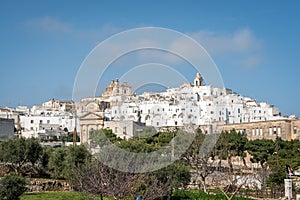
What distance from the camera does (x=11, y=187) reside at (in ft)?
62.9

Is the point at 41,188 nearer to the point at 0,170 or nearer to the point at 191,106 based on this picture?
the point at 0,170

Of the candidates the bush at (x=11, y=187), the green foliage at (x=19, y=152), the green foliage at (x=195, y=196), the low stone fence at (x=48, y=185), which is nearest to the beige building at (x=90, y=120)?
the green foliage at (x=19, y=152)

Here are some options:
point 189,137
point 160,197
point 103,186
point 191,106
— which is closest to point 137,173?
point 160,197

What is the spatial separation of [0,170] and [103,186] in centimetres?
1336

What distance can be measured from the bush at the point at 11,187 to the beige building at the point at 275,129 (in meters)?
29.4

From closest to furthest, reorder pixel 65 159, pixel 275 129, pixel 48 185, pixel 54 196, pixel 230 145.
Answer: pixel 54 196 → pixel 48 185 → pixel 65 159 → pixel 230 145 → pixel 275 129

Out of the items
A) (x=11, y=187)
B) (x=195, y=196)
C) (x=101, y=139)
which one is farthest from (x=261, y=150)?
(x=11, y=187)

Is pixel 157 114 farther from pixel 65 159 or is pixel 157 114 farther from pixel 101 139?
pixel 65 159

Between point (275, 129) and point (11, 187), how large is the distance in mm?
30592

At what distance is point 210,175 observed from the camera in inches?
1283

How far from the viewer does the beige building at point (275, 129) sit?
43188mm

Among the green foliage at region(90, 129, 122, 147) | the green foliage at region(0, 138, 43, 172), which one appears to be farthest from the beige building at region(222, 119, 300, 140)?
the green foliage at region(0, 138, 43, 172)

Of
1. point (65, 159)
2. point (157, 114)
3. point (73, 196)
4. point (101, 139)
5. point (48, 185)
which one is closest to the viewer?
point (73, 196)

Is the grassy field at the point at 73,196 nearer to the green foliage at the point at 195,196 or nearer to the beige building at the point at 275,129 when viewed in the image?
the green foliage at the point at 195,196
